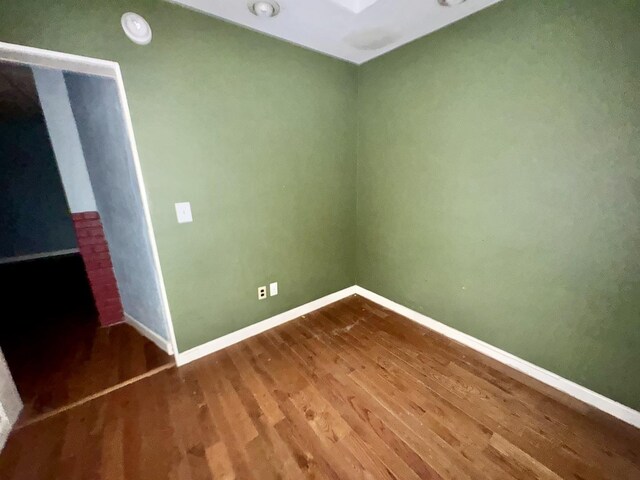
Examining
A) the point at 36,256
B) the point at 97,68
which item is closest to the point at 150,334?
the point at 97,68

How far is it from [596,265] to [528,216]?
1.35ft

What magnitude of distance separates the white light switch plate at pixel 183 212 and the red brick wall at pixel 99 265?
1201 millimetres

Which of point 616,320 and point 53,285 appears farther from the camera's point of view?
point 53,285

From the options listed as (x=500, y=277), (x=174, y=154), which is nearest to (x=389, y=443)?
(x=500, y=277)

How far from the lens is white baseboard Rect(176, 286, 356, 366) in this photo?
1990 mm

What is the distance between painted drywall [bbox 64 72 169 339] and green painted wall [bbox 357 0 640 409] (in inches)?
80.3

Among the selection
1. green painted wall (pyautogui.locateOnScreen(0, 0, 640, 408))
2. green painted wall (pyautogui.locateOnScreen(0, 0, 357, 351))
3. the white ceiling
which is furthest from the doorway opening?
the white ceiling

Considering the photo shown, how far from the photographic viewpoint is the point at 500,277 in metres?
1.83

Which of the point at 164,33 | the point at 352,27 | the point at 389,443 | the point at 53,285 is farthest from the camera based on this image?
the point at 53,285

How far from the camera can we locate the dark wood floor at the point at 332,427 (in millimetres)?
1248

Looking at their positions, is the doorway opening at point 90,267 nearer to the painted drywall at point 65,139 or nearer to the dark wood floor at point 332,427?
the painted drywall at point 65,139

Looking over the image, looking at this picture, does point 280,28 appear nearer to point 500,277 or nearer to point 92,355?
point 500,277

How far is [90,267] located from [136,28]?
2013mm

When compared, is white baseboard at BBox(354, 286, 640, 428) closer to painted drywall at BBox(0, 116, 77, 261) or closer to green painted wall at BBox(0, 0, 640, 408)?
green painted wall at BBox(0, 0, 640, 408)
